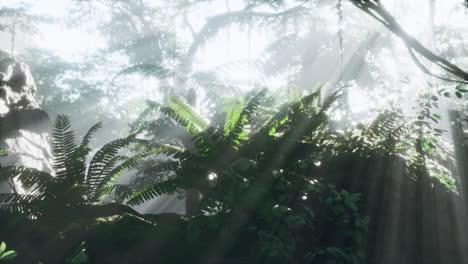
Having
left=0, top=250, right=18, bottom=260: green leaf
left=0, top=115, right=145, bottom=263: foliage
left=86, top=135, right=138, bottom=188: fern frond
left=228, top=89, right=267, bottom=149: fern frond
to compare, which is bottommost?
left=0, top=250, right=18, bottom=260: green leaf

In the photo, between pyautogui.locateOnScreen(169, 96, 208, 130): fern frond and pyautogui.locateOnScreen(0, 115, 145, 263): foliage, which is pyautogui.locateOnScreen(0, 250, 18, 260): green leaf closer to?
pyautogui.locateOnScreen(0, 115, 145, 263): foliage

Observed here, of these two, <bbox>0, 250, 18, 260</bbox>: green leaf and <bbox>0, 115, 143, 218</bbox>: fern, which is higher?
<bbox>0, 115, 143, 218</bbox>: fern

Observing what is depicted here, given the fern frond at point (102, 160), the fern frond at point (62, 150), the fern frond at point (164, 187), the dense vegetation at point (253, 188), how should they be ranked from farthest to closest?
the fern frond at point (102, 160) < the fern frond at point (62, 150) < the fern frond at point (164, 187) < the dense vegetation at point (253, 188)

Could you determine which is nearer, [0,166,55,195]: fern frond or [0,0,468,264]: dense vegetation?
[0,0,468,264]: dense vegetation

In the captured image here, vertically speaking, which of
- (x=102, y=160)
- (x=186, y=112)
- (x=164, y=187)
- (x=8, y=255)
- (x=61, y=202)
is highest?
(x=186, y=112)

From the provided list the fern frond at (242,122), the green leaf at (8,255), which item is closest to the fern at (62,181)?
the fern frond at (242,122)

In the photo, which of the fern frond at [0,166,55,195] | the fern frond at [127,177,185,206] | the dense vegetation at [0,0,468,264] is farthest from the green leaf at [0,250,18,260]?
the fern frond at [0,166,55,195]

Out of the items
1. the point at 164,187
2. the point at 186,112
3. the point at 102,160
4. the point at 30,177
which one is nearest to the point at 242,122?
the point at 186,112

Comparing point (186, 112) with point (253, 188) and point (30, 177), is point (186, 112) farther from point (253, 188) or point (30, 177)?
point (30, 177)

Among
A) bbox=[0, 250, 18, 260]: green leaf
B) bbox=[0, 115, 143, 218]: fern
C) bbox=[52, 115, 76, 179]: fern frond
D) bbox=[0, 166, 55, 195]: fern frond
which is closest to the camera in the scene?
bbox=[0, 250, 18, 260]: green leaf

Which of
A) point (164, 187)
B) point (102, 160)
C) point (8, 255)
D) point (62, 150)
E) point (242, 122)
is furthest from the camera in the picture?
point (102, 160)

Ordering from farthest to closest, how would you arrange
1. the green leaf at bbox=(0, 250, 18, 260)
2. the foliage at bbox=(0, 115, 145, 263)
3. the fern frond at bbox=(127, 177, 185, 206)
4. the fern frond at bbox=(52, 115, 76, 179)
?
the fern frond at bbox=(52, 115, 76, 179) < the fern frond at bbox=(127, 177, 185, 206) < the foliage at bbox=(0, 115, 145, 263) < the green leaf at bbox=(0, 250, 18, 260)

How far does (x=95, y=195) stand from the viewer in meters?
3.35

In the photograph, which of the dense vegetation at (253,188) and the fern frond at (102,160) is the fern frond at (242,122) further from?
the fern frond at (102,160)
